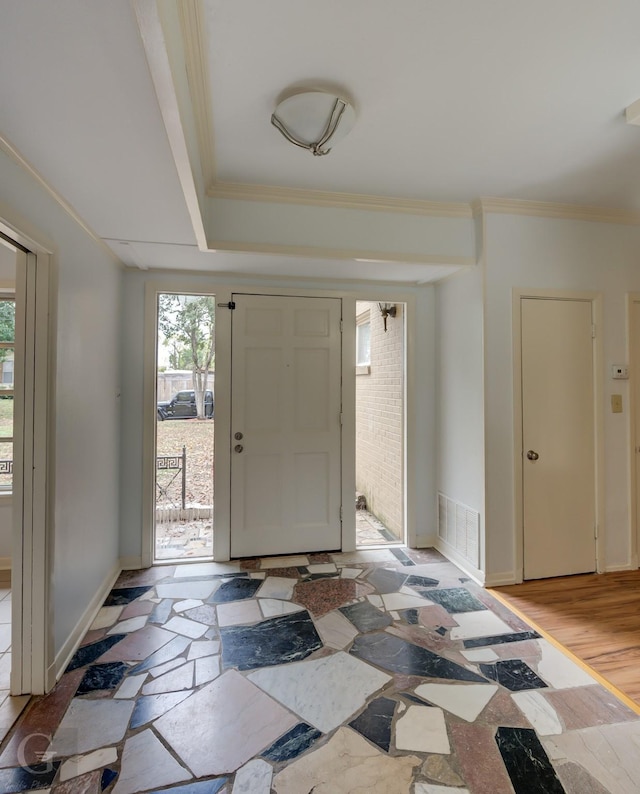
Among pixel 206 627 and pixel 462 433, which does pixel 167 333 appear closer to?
pixel 206 627

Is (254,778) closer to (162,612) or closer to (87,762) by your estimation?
(87,762)

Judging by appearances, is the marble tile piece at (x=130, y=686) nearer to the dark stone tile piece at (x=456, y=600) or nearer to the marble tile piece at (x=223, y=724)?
the marble tile piece at (x=223, y=724)

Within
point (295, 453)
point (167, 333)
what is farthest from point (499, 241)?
point (167, 333)

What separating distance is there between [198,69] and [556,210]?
242 cm

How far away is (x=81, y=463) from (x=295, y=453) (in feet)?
4.87

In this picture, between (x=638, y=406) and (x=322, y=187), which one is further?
(x=638, y=406)

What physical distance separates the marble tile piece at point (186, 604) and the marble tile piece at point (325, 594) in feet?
1.95

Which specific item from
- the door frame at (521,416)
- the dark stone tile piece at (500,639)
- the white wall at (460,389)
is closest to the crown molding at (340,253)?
the white wall at (460,389)

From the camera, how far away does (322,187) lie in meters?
2.50

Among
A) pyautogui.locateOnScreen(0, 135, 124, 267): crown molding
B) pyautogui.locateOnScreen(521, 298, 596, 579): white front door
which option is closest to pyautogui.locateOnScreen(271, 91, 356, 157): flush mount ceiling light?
pyautogui.locateOnScreen(0, 135, 124, 267): crown molding

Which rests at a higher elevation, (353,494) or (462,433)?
(462,433)

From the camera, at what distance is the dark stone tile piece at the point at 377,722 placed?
58.4 inches

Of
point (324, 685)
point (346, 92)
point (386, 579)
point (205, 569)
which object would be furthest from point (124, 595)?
point (346, 92)

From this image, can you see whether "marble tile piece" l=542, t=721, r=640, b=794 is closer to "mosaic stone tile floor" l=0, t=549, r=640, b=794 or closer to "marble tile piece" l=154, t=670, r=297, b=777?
"mosaic stone tile floor" l=0, t=549, r=640, b=794
